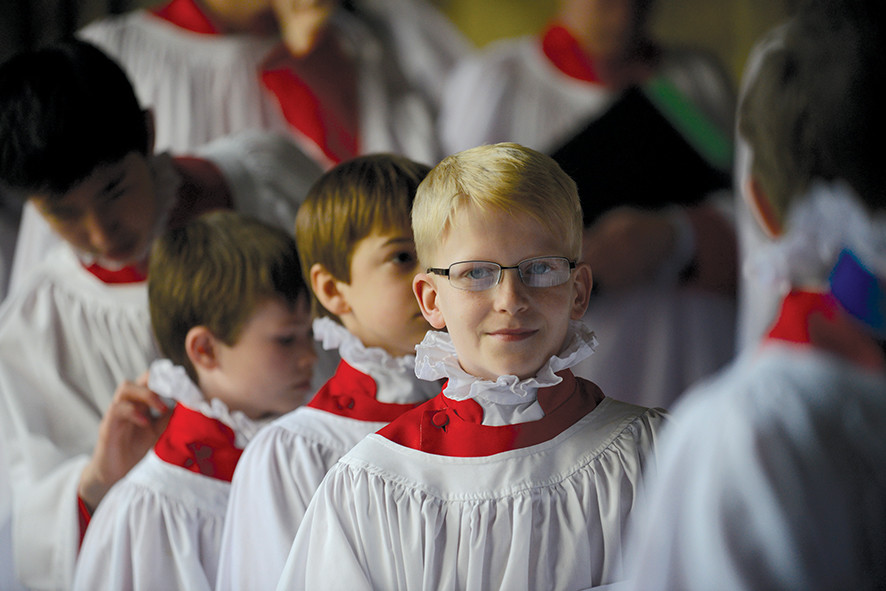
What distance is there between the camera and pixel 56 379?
59.5 inches

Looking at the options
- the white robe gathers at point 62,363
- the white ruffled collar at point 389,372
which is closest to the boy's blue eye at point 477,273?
the white ruffled collar at point 389,372

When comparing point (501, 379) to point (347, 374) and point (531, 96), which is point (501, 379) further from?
point (531, 96)

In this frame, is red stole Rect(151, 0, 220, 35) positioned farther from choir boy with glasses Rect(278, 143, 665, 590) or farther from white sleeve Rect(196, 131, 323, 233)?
choir boy with glasses Rect(278, 143, 665, 590)

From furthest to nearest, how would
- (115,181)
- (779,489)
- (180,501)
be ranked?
(115,181), (180,501), (779,489)

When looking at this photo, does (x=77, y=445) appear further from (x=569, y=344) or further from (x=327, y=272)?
(x=569, y=344)

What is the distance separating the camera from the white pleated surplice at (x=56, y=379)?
4.83ft

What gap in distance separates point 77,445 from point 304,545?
2.23 feet

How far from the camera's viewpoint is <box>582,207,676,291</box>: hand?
66.1 inches

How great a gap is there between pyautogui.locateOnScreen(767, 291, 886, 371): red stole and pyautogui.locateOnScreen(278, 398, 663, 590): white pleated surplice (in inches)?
7.1

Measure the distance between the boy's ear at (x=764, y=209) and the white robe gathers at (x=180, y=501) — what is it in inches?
28.8

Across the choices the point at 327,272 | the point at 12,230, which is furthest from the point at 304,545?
the point at 12,230

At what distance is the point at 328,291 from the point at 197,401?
10.7 inches

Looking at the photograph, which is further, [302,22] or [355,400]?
[302,22]

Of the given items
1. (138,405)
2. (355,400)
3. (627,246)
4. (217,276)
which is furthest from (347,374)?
(627,246)
